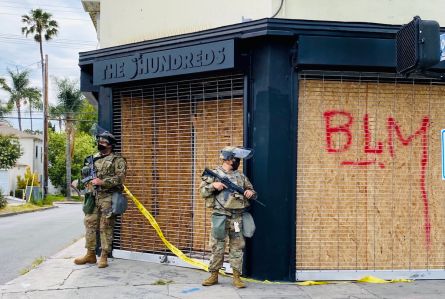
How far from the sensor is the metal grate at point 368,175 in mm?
7184

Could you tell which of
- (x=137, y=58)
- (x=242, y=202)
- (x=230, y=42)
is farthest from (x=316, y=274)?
(x=137, y=58)

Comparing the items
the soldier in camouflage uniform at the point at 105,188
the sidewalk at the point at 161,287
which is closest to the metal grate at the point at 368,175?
the sidewalk at the point at 161,287

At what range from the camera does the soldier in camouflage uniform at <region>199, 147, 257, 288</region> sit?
652cm

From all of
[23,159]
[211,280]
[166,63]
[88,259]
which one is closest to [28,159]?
[23,159]

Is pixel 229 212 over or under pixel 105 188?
under

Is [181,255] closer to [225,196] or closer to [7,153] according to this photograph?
[225,196]

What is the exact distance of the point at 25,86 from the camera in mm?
68500

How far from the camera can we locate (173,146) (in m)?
8.28

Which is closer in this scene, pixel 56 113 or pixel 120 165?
pixel 120 165

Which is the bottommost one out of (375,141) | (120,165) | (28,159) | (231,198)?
(28,159)

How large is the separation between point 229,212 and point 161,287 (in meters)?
1.27

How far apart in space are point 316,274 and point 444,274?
1.82m

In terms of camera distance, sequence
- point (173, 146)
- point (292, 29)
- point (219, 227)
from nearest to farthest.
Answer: point (219, 227) < point (292, 29) < point (173, 146)

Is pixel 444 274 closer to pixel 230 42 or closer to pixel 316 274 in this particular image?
pixel 316 274
